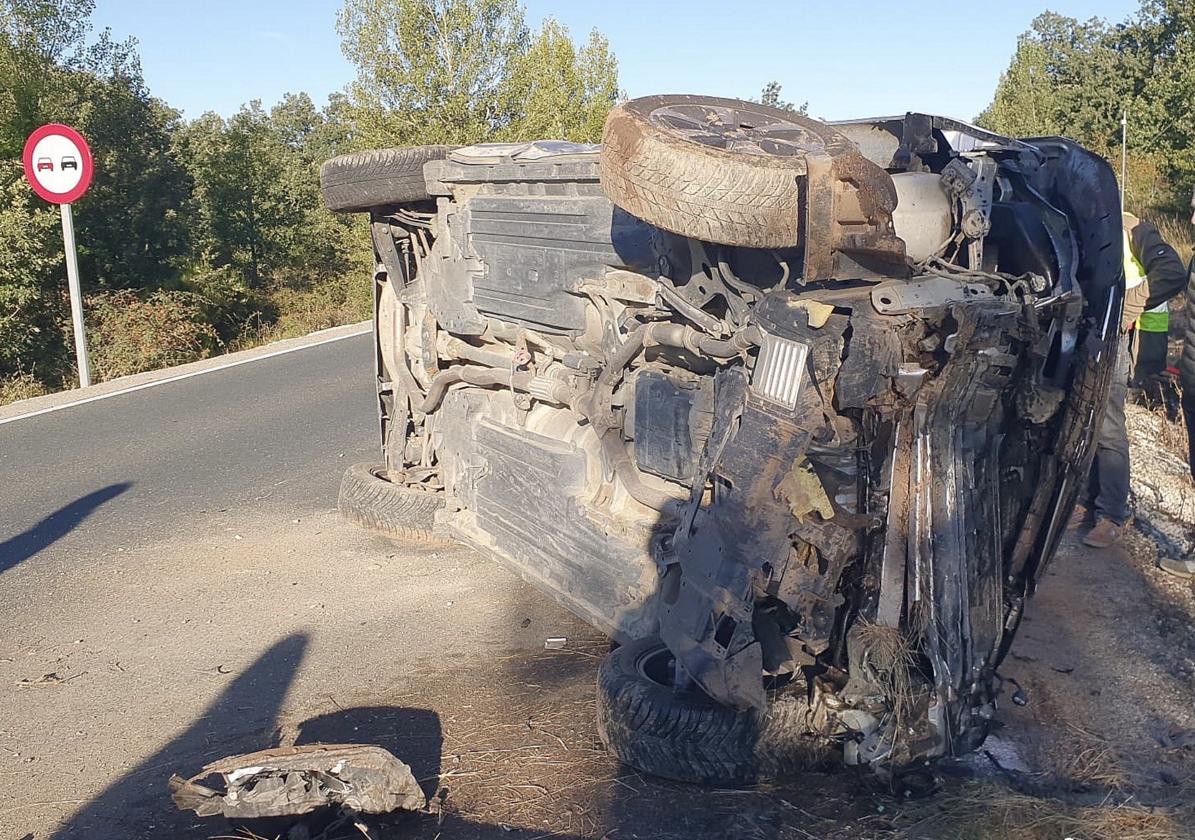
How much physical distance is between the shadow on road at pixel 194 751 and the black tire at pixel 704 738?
4.13ft

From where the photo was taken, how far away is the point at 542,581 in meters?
4.50

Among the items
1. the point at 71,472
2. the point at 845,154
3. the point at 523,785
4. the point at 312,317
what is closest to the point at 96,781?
the point at 523,785

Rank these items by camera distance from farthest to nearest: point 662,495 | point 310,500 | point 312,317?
point 312,317
point 310,500
point 662,495

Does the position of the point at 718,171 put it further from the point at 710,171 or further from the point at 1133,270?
the point at 1133,270

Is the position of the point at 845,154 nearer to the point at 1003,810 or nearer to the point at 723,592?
the point at 723,592

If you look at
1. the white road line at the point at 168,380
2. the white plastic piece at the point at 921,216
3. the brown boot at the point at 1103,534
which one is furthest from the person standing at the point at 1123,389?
the white road line at the point at 168,380

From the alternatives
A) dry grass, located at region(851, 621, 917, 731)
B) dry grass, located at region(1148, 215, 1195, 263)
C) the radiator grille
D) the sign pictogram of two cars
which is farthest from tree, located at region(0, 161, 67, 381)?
dry grass, located at region(851, 621, 917, 731)

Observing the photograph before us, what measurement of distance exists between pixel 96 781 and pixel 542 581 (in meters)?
1.86

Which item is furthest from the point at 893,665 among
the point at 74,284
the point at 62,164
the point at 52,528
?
the point at 62,164

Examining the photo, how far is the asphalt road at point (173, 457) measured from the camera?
6.09m

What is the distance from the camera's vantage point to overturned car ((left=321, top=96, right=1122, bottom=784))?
9.34 feet

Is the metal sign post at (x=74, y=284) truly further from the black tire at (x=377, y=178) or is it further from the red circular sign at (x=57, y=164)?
the black tire at (x=377, y=178)

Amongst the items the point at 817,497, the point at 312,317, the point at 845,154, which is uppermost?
the point at 845,154

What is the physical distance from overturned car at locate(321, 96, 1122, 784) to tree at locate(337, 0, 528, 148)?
1939cm
